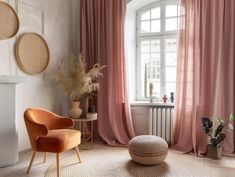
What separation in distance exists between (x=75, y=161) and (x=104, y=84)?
144cm

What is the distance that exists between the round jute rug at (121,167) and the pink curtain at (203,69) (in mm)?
527

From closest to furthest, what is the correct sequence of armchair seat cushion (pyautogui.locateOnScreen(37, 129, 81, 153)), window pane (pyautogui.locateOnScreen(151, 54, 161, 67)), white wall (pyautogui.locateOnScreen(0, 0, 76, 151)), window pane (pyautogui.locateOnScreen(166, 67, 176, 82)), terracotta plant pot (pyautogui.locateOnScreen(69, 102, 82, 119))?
1. armchair seat cushion (pyautogui.locateOnScreen(37, 129, 81, 153))
2. white wall (pyautogui.locateOnScreen(0, 0, 76, 151))
3. terracotta plant pot (pyautogui.locateOnScreen(69, 102, 82, 119))
4. window pane (pyautogui.locateOnScreen(166, 67, 176, 82))
5. window pane (pyautogui.locateOnScreen(151, 54, 161, 67))

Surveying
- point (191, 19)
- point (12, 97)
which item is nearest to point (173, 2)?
point (191, 19)

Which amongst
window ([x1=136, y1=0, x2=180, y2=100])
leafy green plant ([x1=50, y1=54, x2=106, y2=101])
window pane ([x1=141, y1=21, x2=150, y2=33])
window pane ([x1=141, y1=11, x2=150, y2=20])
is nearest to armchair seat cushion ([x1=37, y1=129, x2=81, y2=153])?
leafy green plant ([x1=50, y1=54, x2=106, y2=101])

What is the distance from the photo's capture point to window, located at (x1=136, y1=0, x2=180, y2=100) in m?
4.15

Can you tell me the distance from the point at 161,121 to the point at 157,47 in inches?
53.8

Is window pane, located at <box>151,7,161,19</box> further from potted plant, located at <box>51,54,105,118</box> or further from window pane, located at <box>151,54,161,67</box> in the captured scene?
potted plant, located at <box>51,54,105,118</box>

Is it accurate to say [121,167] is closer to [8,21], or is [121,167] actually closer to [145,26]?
[8,21]

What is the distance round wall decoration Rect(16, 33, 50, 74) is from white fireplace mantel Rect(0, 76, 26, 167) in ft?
1.89

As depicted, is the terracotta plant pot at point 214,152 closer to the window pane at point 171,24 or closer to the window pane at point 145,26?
the window pane at point 171,24

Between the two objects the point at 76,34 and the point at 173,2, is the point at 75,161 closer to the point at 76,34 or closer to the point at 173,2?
the point at 76,34

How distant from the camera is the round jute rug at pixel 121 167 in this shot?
260 centimetres

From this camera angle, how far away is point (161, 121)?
3.75 meters

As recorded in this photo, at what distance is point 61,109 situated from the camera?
13.5 ft
